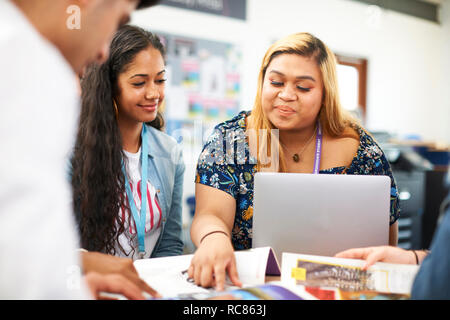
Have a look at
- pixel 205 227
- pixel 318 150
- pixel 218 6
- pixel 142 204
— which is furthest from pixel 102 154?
pixel 218 6

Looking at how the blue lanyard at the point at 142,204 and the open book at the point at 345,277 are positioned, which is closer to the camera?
the open book at the point at 345,277

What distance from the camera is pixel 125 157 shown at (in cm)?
123

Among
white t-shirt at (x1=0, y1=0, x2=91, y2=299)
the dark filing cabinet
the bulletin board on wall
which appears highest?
the bulletin board on wall

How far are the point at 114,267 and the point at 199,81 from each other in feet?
9.29

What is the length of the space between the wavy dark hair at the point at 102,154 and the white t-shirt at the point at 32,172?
814mm

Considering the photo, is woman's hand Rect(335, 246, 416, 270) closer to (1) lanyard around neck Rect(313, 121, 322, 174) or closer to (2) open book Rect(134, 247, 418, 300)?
(2) open book Rect(134, 247, 418, 300)

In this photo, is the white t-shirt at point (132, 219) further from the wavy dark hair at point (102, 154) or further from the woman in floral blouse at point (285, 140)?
the woman in floral blouse at point (285, 140)

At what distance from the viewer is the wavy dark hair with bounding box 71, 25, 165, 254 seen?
3.69 ft

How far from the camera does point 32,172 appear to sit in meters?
0.31

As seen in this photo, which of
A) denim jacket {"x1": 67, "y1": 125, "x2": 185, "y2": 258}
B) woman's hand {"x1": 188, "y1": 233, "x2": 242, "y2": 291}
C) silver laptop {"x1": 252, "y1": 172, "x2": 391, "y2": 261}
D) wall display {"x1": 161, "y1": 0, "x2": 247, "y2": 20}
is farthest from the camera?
wall display {"x1": 161, "y1": 0, "x2": 247, "y2": 20}

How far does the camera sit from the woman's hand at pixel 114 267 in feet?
2.12

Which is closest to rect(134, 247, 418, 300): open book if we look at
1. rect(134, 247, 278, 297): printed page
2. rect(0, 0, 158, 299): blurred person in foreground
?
rect(134, 247, 278, 297): printed page

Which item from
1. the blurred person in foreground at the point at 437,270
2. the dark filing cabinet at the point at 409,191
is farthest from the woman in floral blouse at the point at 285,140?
the dark filing cabinet at the point at 409,191

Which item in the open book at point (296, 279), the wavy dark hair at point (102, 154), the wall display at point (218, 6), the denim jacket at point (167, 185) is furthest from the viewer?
the wall display at point (218, 6)
